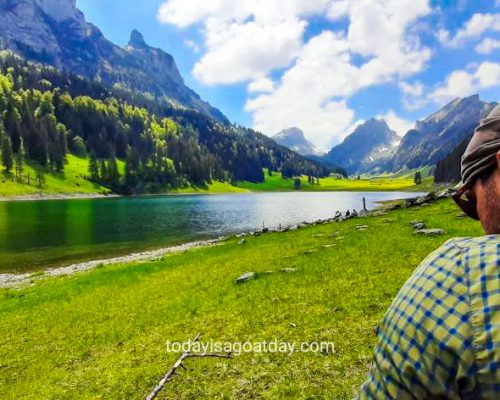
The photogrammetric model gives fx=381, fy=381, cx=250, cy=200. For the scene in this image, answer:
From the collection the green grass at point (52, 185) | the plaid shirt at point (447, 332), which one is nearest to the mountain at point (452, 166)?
the green grass at point (52, 185)

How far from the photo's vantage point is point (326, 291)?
1722 cm

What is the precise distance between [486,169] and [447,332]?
44.1 inches

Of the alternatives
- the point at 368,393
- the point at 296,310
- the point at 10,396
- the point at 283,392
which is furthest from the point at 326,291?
the point at 368,393

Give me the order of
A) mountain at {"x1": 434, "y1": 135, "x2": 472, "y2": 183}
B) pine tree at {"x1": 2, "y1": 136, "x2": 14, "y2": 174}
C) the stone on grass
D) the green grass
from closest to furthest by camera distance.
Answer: the stone on grass, the green grass, mountain at {"x1": 434, "y1": 135, "x2": 472, "y2": 183}, pine tree at {"x1": 2, "y1": 136, "x2": 14, "y2": 174}

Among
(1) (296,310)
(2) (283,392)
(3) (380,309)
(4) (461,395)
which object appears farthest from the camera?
(1) (296,310)

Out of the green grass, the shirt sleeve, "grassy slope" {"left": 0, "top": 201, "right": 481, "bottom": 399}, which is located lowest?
"grassy slope" {"left": 0, "top": 201, "right": 481, "bottom": 399}

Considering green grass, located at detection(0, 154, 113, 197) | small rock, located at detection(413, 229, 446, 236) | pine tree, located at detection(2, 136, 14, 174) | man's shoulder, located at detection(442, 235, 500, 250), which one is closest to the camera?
man's shoulder, located at detection(442, 235, 500, 250)

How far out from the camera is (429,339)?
2.11m

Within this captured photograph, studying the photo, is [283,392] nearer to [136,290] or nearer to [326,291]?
[326,291]

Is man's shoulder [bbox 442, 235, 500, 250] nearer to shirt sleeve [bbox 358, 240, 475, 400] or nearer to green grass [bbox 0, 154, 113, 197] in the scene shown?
shirt sleeve [bbox 358, 240, 475, 400]

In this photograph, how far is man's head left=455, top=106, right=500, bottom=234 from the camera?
7.93 ft

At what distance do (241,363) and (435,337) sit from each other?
36.6 feet

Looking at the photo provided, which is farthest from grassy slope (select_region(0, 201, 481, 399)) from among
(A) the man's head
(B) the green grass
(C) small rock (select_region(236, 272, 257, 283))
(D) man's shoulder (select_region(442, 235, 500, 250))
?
(B) the green grass

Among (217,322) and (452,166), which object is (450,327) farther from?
(452,166)
